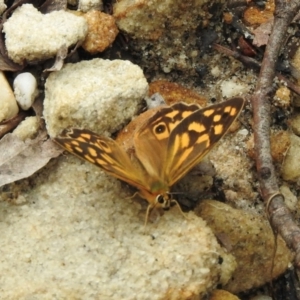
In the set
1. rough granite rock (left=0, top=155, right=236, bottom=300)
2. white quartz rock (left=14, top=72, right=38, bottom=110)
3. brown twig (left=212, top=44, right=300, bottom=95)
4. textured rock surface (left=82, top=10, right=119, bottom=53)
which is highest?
textured rock surface (left=82, top=10, right=119, bottom=53)

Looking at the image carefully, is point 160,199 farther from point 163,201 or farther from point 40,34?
point 40,34

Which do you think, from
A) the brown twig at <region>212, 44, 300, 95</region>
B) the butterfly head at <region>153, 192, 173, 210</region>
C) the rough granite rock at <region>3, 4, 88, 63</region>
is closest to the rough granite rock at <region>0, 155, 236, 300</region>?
the butterfly head at <region>153, 192, 173, 210</region>

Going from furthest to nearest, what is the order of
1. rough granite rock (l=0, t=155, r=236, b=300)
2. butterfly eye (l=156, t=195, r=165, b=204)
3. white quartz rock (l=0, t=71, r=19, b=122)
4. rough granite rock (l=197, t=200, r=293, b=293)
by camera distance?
white quartz rock (l=0, t=71, r=19, b=122)
rough granite rock (l=197, t=200, r=293, b=293)
butterfly eye (l=156, t=195, r=165, b=204)
rough granite rock (l=0, t=155, r=236, b=300)

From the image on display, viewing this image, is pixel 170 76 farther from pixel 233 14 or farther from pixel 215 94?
pixel 233 14

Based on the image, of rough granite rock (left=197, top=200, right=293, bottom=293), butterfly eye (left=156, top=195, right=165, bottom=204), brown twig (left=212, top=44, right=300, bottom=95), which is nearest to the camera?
butterfly eye (left=156, top=195, right=165, bottom=204)

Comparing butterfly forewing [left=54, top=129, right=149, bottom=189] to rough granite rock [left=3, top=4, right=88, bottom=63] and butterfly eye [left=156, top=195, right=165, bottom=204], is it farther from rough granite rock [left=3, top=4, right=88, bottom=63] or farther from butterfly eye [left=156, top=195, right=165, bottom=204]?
rough granite rock [left=3, top=4, right=88, bottom=63]

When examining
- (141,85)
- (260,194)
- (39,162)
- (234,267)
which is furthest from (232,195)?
(39,162)
